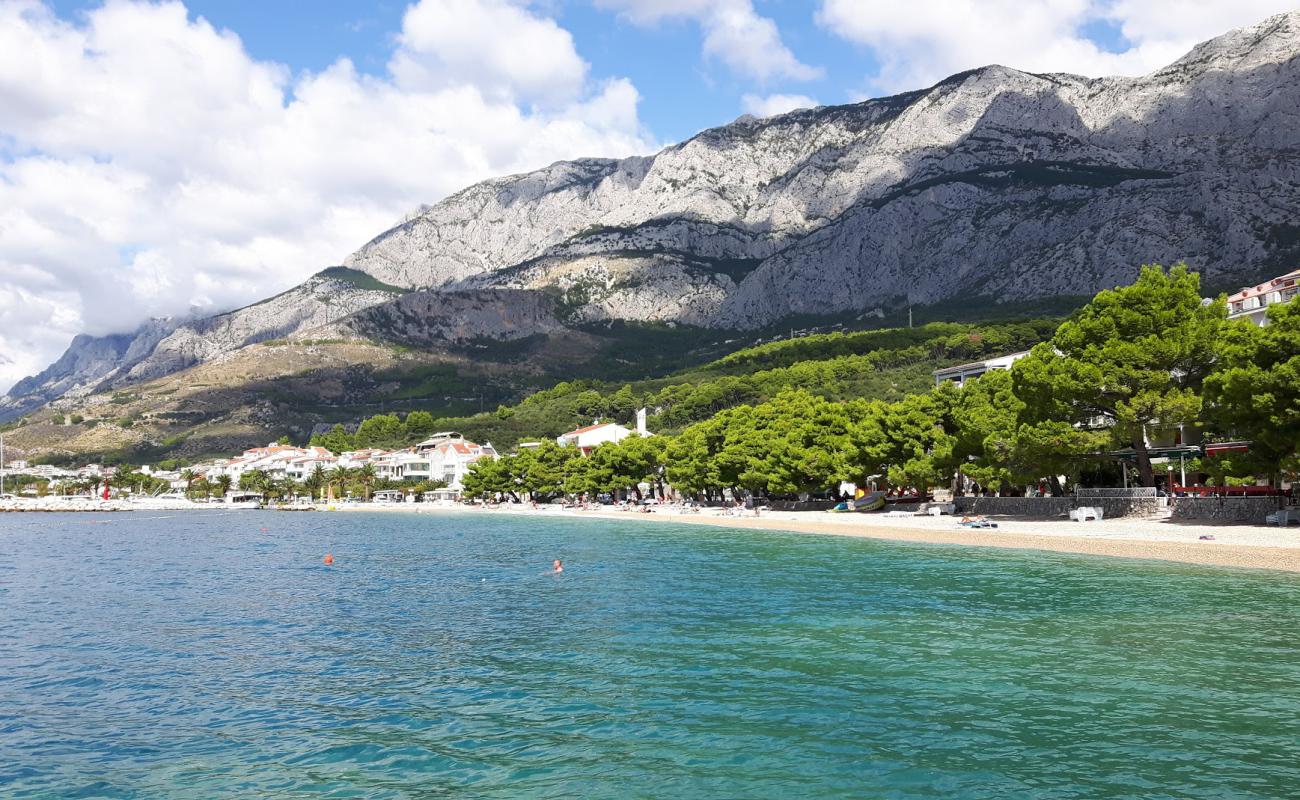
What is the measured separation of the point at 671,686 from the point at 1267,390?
33391 millimetres

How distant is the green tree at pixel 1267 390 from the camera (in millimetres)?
38406

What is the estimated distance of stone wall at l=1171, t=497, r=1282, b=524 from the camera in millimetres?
44844

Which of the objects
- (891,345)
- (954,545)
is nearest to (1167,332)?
(954,545)

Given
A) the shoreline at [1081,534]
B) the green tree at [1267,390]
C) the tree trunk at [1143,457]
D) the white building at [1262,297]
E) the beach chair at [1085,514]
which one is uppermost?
the white building at [1262,297]

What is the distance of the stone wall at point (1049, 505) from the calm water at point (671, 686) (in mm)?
15442

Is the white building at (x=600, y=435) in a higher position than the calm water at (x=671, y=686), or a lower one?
higher

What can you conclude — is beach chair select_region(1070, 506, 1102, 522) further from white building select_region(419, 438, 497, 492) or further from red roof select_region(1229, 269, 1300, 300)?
white building select_region(419, 438, 497, 492)

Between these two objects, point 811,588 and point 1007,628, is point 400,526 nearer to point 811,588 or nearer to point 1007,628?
point 811,588

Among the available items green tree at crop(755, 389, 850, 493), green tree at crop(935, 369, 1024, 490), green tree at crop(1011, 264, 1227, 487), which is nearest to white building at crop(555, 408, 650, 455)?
green tree at crop(755, 389, 850, 493)

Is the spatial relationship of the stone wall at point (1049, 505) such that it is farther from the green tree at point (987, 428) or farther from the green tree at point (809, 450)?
the green tree at point (809, 450)

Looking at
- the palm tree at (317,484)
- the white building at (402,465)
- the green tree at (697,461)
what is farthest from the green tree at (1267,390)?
the palm tree at (317,484)

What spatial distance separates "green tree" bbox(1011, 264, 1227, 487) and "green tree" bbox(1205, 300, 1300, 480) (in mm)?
5006

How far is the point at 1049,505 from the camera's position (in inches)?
2298

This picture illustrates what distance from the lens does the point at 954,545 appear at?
49250 millimetres
